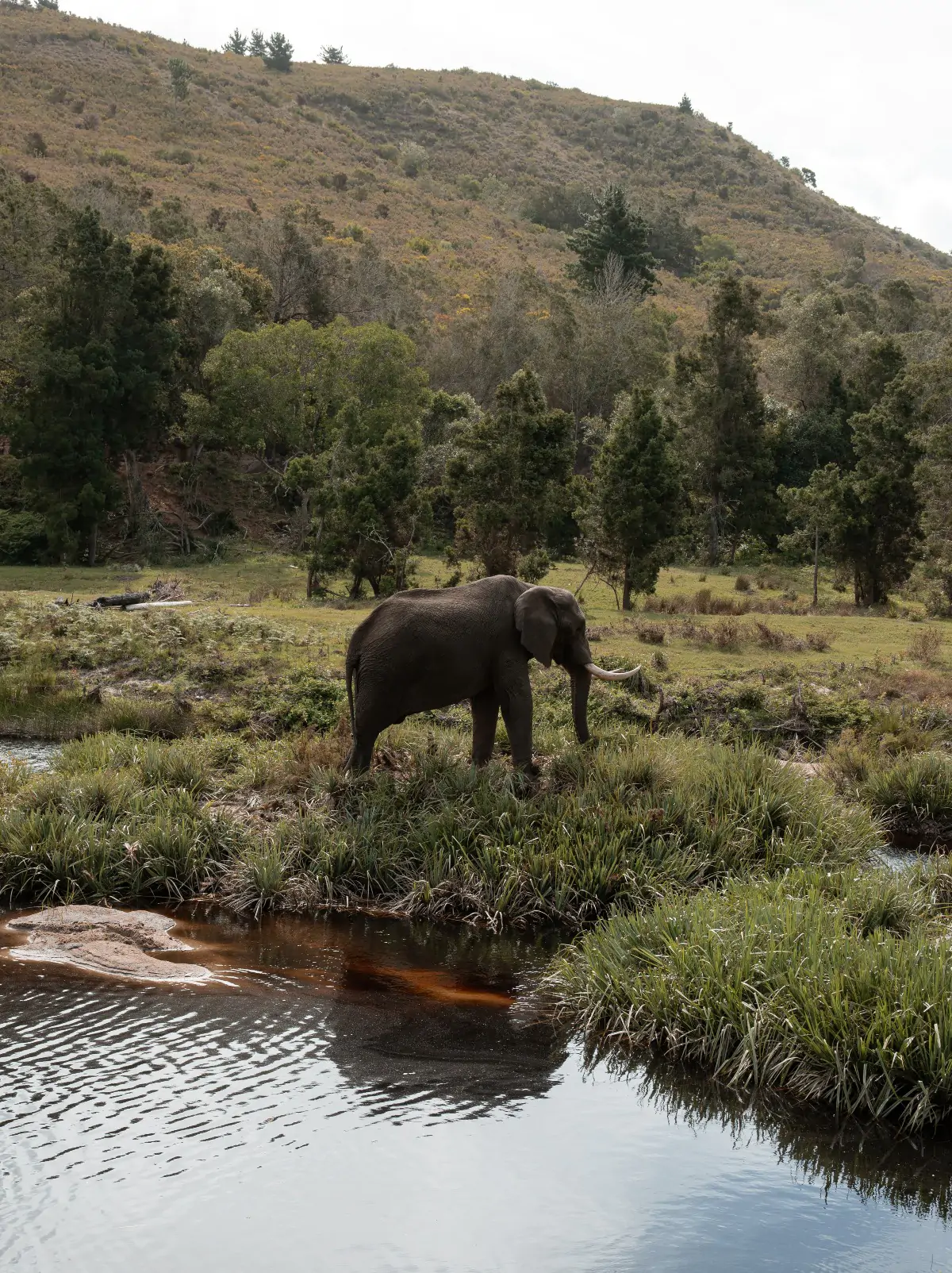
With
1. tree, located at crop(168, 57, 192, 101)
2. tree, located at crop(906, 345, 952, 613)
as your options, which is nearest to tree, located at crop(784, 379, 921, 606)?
tree, located at crop(906, 345, 952, 613)

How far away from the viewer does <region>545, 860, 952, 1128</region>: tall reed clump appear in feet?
26.5

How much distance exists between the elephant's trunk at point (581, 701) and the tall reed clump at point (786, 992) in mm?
4551

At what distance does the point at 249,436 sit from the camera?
49.8 metres

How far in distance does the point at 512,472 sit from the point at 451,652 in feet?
70.6

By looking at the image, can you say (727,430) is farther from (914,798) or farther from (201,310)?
(914,798)

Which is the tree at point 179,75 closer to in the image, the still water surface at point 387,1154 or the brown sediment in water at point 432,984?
the brown sediment in water at point 432,984

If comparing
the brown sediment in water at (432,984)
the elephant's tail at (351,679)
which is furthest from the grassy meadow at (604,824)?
the elephant's tail at (351,679)

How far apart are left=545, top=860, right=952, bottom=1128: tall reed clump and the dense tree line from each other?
2328 centimetres

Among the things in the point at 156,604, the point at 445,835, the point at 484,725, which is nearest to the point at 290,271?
the point at 156,604

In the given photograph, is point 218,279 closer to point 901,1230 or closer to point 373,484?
point 373,484

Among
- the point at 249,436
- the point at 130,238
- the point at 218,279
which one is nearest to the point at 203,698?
the point at 249,436

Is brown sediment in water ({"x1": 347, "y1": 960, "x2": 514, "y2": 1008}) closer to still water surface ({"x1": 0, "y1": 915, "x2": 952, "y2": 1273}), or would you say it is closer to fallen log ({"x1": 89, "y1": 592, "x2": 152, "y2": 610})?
still water surface ({"x1": 0, "y1": 915, "x2": 952, "y2": 1273})

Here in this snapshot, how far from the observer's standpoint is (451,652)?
14.1 m

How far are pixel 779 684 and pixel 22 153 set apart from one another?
73.0 metres
